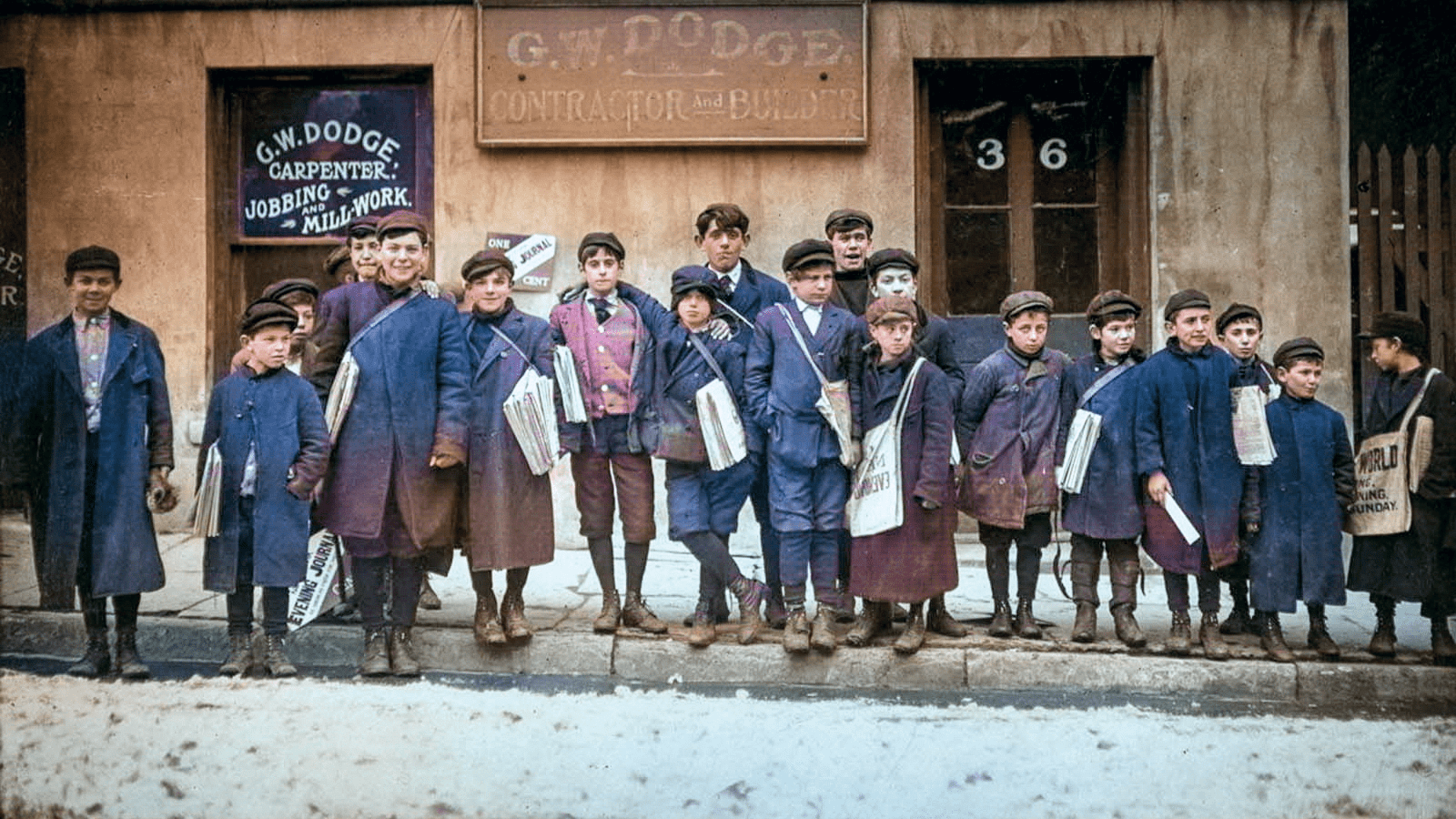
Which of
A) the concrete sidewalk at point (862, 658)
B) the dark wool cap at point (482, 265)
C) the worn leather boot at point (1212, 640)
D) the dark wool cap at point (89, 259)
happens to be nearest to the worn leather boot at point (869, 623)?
the concrete sidewalk at point (862, 658)

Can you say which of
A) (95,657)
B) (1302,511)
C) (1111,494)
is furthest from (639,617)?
(1302,511)

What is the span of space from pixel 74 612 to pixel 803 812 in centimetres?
412

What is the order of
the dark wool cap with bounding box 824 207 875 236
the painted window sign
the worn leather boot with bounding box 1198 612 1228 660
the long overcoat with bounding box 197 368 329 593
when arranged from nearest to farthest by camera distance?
the long overcoat with bounding box 197 368 329 593 < the worn leather boot with bounding box 1198 612 1228 660 < the dark wool cap with bounding box 824 207 875 236 < the painted window sign

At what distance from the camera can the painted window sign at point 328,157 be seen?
342 inches

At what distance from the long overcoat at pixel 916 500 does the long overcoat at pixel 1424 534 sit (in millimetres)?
1931

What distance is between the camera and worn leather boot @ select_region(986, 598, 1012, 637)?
19.5 ft

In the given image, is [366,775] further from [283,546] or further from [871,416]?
[871,416]

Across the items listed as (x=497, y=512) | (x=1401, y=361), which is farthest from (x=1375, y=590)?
(x=497, y=512)

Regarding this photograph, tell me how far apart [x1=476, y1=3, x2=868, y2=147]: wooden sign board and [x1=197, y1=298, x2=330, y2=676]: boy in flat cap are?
11.0 ft

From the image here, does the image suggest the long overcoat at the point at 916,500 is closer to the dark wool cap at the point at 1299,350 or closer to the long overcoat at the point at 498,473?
the long overcoat at the point at 498,473

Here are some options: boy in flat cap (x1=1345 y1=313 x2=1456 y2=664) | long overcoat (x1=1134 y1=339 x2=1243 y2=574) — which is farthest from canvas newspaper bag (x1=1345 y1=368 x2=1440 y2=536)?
long overcoat (x1=1134 y1=339 x2=1243 y2=574)

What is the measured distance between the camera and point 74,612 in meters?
6.16

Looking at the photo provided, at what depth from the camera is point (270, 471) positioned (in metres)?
5.48

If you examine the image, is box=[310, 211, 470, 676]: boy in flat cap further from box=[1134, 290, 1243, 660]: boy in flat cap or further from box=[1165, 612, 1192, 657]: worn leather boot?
box=[1165, 612, 1192, 657]: worn leather boot
